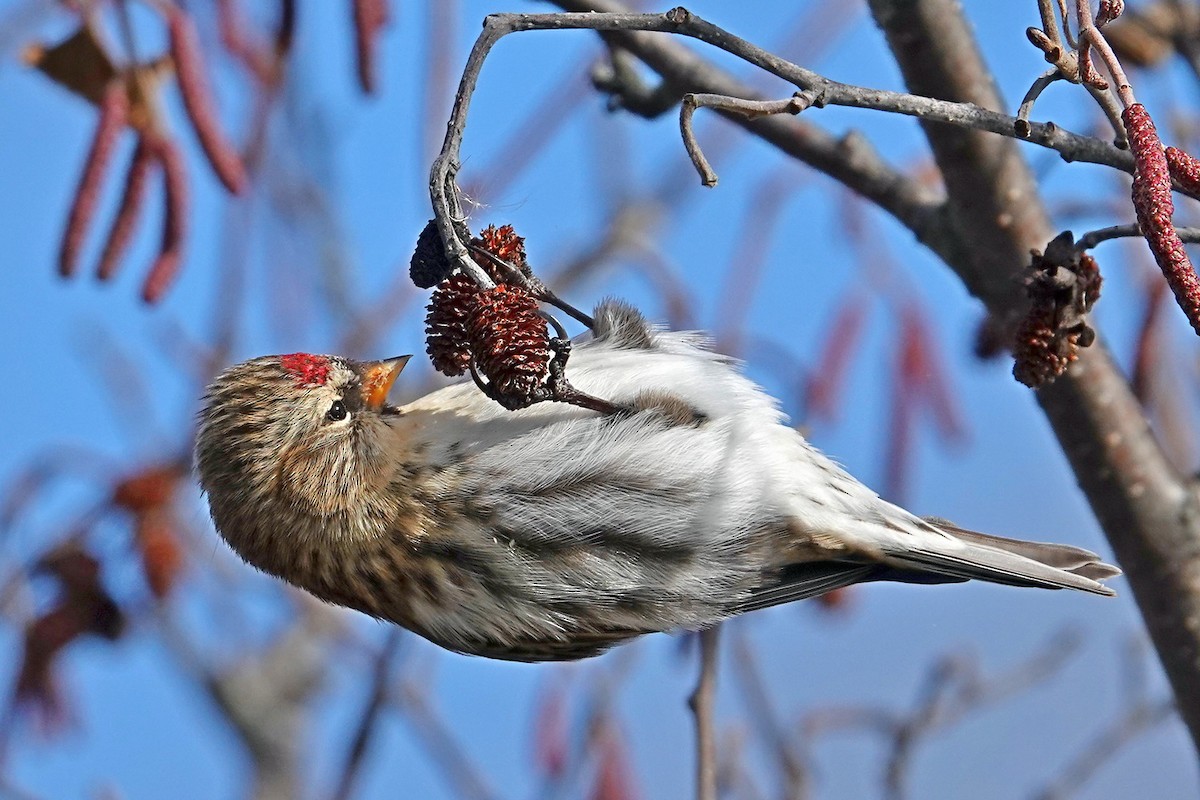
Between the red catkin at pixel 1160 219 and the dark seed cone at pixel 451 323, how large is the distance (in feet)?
2.92

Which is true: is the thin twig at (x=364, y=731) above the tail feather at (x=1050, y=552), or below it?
below

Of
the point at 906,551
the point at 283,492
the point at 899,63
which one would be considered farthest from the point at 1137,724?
the point at 283,492

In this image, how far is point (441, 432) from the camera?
8.45 feet

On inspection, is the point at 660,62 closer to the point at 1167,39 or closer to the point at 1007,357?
the point at 1007,357

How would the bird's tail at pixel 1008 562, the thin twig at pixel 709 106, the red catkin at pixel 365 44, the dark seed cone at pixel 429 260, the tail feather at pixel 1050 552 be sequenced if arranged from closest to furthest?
the thin twig at pixel 709 106 → the dark seed cone at pixel 429 260 → the red catkin at pixel 365 44 → the bird's tail at pixel 1008 562 → the tail feather at pixel 1050 552

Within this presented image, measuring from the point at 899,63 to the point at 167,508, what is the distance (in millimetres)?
2252

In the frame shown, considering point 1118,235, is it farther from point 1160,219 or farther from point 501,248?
point 501,248

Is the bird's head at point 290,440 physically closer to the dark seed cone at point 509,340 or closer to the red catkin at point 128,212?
the red catkin at point 128,212

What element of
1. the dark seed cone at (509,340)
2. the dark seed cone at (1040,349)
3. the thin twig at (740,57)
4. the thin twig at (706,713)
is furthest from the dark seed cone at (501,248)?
the thin twig at (706,713)

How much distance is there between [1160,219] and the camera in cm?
134

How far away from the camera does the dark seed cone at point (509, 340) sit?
1.88 metres

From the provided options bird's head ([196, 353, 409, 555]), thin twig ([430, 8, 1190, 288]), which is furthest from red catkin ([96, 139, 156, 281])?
thin twig ([430, 8, 1190, 288])

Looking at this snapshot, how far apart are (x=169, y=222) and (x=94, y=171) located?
0.16 meters

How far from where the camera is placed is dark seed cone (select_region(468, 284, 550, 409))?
73.8 inches
